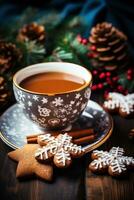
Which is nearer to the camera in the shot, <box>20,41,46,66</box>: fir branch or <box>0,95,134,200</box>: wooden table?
<box>0,95,134,200</box>: wooden table

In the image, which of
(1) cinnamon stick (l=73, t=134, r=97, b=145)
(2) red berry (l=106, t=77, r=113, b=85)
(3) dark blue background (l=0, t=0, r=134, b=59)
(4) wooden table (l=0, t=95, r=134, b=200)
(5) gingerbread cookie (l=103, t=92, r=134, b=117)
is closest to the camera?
(4) wooden table (l=0, t=95, r=134, b=200)

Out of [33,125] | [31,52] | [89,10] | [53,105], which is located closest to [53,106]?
[53,105]

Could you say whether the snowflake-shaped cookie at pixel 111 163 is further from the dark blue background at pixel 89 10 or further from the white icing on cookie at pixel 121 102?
the dark blue background at pixel 89 10

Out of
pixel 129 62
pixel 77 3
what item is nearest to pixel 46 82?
pixel 129 62

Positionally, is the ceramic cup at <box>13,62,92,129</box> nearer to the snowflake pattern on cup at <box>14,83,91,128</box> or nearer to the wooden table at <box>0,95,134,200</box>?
the snowflake pattern on cup at <box>14,83,91,128</box>

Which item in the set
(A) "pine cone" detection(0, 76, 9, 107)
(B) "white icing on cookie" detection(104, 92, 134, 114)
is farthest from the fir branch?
(B) "white icing on cookie" detection(104, 92, 134, 114)

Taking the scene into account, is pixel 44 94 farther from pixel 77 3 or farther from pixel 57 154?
pixel 77 3
